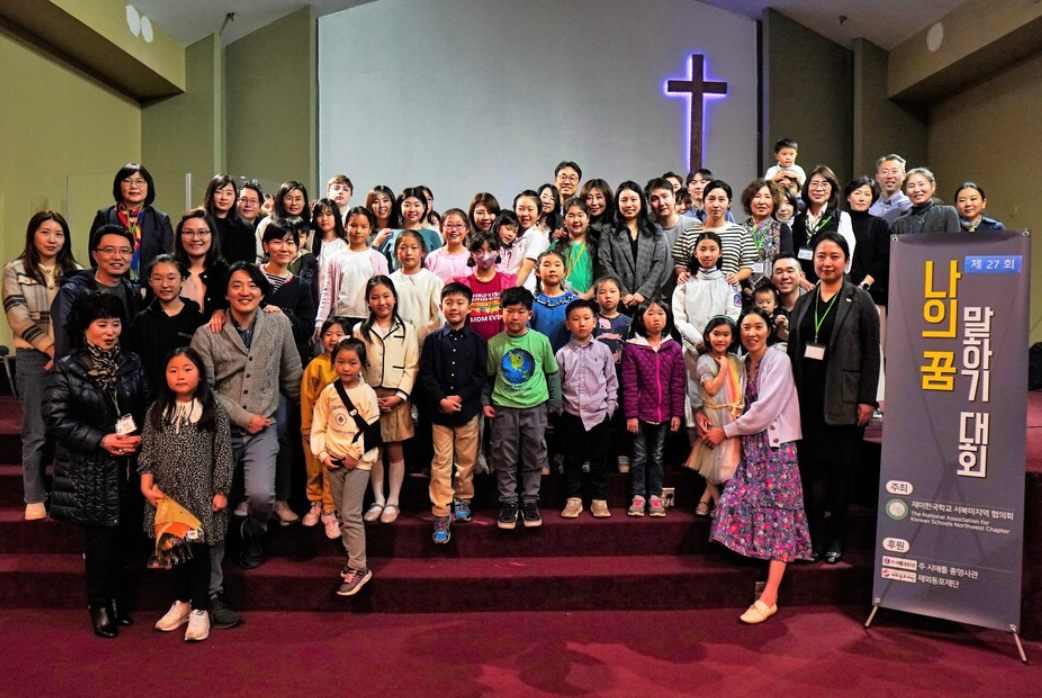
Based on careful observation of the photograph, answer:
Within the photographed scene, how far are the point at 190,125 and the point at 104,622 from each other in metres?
6.70

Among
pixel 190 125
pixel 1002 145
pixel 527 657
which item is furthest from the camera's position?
pixel 190 125

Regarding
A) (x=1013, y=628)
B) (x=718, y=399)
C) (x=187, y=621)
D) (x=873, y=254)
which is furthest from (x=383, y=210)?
(x=1013, y=628)

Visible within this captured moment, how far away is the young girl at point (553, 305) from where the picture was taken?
13.7 ft

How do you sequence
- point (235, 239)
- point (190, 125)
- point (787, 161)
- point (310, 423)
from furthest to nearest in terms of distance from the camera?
point (190, 125), point (787, 161), point (235, 239), point (310, 423)

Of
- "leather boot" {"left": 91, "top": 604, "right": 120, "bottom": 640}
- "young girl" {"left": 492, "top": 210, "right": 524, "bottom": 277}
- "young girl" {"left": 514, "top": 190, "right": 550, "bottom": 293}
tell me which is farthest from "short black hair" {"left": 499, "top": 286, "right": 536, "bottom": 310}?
"leather boot" {"left": 91, "top": 604, "right": 120, "bottom": 640}

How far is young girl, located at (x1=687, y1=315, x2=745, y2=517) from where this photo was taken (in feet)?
12.2

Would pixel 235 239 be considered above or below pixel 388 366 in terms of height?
above

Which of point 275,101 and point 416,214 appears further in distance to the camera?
point 275,101

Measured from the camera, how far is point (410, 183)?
871 centimetres

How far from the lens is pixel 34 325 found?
3.66 meters

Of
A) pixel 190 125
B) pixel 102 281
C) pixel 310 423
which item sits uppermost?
pixel 190 125

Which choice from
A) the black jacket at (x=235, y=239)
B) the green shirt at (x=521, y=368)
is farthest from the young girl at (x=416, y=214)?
the green shirt at (x=521, y=368)

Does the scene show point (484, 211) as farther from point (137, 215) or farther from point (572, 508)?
point (572, 508)

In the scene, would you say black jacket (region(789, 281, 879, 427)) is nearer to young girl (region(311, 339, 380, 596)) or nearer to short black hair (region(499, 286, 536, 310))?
short black hair (region(499, 286, 536, 310))
